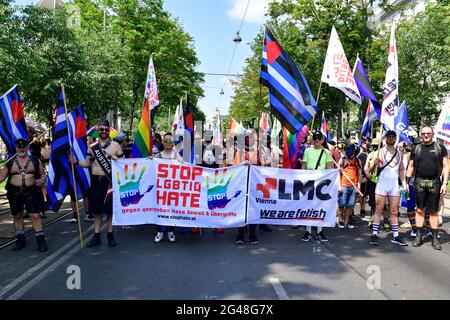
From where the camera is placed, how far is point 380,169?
22.6 ft

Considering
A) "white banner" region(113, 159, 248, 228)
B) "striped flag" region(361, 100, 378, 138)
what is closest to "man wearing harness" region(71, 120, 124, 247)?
"white banner" region(113, 159, 248, 228)

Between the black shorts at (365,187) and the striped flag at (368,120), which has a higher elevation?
the striped flag at (368,120)

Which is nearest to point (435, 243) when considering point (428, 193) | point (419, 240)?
point (419, 240)

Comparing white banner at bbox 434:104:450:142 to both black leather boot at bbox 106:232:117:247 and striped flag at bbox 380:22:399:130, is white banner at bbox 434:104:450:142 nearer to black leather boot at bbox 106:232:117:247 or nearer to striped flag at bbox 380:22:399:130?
striped flag at bbox 380:22:399:130

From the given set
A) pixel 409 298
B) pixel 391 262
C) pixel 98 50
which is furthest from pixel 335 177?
pixel 98 50

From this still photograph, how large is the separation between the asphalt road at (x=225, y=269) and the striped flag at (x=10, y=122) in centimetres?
182

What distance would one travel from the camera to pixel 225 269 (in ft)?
17.6

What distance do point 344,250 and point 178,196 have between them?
2953 millimetres

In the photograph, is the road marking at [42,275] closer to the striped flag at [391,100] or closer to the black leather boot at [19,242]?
the black leather boot at [19,242]

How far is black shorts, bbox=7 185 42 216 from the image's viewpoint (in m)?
6.34

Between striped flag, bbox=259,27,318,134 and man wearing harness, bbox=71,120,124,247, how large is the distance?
9.61ft

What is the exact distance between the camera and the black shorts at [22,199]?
634 cm

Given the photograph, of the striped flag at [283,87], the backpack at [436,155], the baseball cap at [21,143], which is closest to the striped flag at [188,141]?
the striped flag at [283,87]
